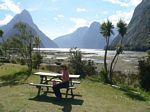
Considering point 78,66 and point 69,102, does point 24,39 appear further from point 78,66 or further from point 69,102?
point 69,102

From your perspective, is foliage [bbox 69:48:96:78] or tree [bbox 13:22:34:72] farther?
foliage [bbox 69:48:96:78]

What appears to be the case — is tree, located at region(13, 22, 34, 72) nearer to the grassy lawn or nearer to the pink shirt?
the grassy lawn

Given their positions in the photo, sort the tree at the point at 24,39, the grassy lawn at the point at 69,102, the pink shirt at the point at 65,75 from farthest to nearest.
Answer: the tree at the point at 24,39 < the pink shirt at the point at 65,75 < the grassy lawn at the point at 69,102

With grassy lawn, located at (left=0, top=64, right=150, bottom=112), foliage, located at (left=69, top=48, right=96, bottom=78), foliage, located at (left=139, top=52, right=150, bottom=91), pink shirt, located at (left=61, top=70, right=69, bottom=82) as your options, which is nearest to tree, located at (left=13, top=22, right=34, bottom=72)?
foliage, located at (left=69, top=48, right=96, bottom=78)

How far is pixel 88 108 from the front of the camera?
49.1 ft

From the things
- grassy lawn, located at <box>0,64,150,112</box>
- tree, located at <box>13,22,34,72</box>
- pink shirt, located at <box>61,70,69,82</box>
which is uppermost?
tree, located at <box>13,22,34,72</box>

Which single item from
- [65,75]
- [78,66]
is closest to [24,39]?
[78,66]

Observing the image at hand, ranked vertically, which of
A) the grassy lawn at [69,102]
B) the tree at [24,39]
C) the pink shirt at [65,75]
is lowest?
the grassy lawn at [69,102]

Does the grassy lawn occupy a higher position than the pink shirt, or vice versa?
the pink shirt

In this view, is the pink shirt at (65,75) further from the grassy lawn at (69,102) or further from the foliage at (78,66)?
the foliage at (78,66)

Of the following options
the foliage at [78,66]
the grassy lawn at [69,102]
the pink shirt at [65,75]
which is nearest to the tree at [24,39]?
the foliage at [78,66]

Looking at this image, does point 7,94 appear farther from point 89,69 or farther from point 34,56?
point 34,56

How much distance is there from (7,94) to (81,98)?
3.71 meters

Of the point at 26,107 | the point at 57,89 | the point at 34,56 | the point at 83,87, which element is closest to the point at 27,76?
the point at 83,87
